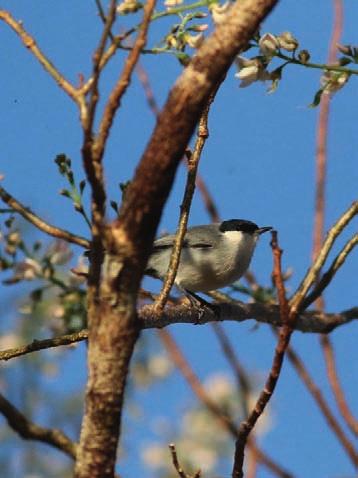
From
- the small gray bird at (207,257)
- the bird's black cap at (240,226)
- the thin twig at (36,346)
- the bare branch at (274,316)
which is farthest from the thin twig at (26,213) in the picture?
the bird's black cap at (240,226)

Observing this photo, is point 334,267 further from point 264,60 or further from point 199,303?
point 199,303

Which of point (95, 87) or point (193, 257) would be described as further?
point (193, 257)

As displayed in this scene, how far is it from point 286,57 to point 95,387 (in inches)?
63.1

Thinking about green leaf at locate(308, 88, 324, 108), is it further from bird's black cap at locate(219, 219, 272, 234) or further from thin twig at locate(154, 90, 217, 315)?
bird's black cap at locate(219, 219, 272, 234)

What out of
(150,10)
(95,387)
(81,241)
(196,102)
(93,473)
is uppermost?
(81,241)

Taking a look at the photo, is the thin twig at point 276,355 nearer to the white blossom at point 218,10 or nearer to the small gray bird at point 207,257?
the white blossom at point 218,10

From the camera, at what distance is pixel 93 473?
5.45 ft

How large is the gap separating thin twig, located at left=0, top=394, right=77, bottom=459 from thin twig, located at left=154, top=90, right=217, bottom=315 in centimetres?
74

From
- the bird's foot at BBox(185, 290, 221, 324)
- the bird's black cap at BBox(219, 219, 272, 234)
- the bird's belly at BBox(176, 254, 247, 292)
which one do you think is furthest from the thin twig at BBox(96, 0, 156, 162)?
the bird's black cap at BBox(219, 219, 272, 234)

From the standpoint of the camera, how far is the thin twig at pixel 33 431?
117 inches

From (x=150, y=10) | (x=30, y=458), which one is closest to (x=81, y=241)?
(x=30, y=458)

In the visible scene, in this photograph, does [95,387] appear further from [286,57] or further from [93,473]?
[286,57]

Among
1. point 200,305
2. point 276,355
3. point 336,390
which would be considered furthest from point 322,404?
point 276,355

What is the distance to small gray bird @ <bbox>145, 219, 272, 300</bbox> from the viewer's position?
4828mm
